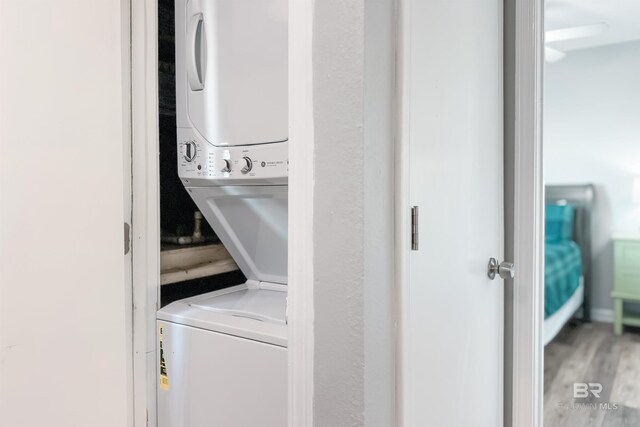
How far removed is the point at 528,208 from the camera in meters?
1.42

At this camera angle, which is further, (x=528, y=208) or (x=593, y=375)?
(x=593, y=375)

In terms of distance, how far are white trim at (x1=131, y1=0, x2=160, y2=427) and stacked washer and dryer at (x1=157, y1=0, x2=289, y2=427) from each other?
0.12 feet

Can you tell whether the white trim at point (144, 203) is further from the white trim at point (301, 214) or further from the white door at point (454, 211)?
the white door at point (454, 211)

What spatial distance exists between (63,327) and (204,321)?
0.33 metres

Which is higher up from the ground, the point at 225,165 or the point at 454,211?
the point at 225,165

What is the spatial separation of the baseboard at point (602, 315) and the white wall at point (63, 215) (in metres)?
4.12

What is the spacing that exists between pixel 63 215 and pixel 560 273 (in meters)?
3.30

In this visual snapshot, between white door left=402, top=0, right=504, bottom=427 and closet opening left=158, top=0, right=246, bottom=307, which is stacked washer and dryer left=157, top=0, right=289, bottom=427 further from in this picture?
white door left=402, top=0, right=504, bottom=427

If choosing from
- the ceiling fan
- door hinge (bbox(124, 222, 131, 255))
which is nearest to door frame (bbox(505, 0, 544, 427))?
door hinge (bbox(124, 222, 131, 255))

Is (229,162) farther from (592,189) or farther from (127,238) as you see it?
(592,189)

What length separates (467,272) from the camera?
1.15m

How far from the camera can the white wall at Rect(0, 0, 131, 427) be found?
1007 millimetres

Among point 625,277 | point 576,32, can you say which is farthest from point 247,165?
point 625,277

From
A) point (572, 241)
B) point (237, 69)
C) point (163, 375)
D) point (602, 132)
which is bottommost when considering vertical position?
point (163, 375)
